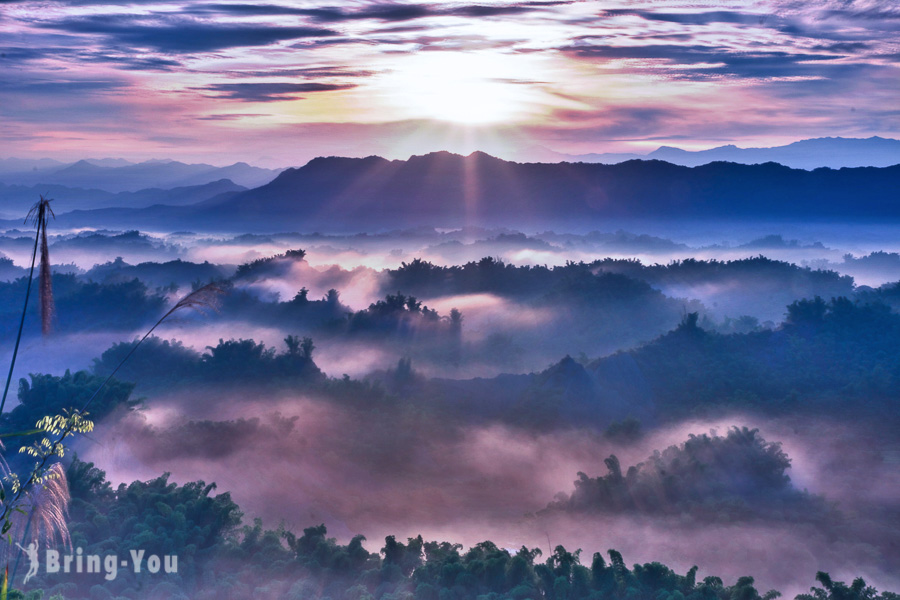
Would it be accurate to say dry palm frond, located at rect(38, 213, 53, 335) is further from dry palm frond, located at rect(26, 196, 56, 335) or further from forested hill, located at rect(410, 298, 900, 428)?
forested hill, located at rect(410, 298, 900, 428)

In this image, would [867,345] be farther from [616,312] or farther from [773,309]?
[773,309]

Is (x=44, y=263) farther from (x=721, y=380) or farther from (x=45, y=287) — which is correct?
(x=721, y=380)

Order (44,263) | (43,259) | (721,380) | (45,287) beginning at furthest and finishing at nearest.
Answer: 1. (721,380)
2. (45,287)
3. (44,263)
4. (43,259)

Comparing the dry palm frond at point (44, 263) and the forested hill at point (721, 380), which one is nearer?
the dry palm frond at point (44, 263)

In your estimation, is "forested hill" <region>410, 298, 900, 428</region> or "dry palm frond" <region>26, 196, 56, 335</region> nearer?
"dry palm frond" <region>26, 196, 56, 335</region>

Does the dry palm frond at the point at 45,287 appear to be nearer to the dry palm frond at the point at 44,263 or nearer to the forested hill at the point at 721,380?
the dry palm frond at the point at 44,263

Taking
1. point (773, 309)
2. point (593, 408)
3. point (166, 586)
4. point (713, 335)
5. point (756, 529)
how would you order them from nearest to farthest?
1. point (166, 586)
2. point (756, 529)
3. point (593, 408)
4. point (713, 335)
5. point (773, 309)

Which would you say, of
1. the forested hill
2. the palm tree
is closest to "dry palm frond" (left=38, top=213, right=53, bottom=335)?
the palm tree

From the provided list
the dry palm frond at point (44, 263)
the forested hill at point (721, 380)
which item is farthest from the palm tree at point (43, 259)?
the forested hill at point (721, 380)

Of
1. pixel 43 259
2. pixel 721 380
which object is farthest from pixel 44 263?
pixel 721 380

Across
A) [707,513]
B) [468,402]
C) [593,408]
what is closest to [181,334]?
[468,402]

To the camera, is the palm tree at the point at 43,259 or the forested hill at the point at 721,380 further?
the forested hill at the point at 721,380
